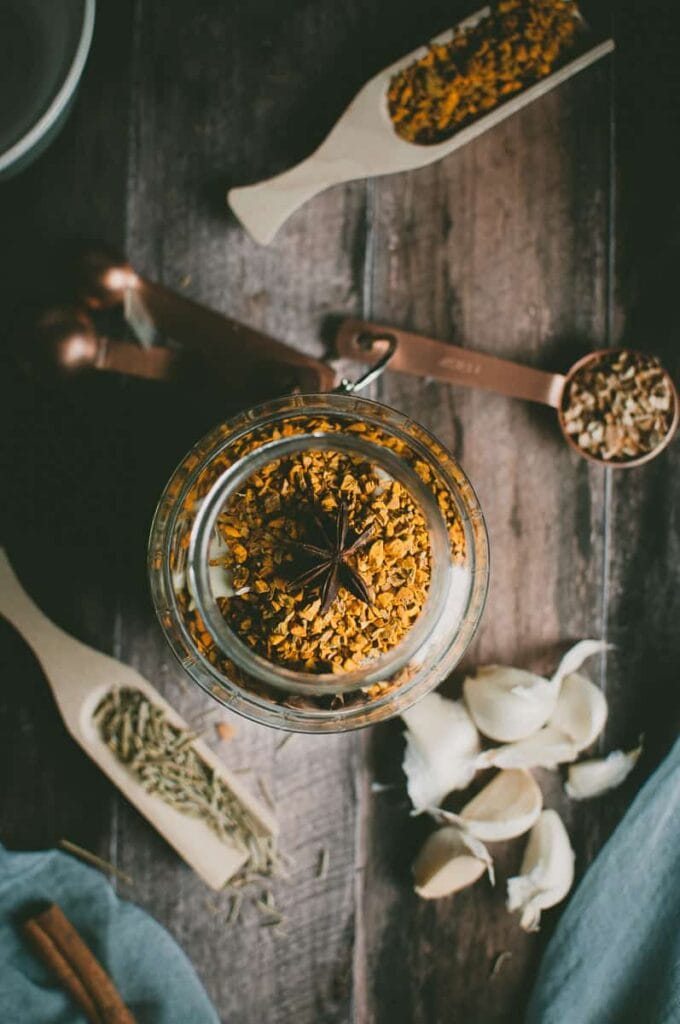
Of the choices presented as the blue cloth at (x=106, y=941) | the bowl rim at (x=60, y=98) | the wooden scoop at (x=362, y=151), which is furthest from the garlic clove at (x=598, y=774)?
the bowl rim at (x=60, y=98)

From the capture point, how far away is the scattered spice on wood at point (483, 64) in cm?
83

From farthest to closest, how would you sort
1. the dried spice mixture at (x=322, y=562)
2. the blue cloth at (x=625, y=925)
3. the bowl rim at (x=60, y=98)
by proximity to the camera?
the blue cloth at (x=625, y=925) → the bowl rim at (x=60, y=98) → the dried spice mixture at (x=322, y=562)

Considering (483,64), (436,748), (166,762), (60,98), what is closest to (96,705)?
(166,762)

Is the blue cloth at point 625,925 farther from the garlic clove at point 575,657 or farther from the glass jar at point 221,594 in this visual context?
the glass jar at point 221,594

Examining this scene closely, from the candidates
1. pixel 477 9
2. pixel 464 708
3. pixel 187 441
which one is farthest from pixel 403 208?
pixel 464 708

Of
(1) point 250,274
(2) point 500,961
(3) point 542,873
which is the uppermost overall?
(1) point 250,274

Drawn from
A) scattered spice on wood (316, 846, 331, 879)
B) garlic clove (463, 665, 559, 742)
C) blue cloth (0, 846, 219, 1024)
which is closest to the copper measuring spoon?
garlic clove (463, 665, 559, 742)

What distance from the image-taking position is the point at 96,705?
0.81 metres

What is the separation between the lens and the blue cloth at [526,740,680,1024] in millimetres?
841

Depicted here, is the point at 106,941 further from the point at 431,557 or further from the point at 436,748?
the point at 431,557

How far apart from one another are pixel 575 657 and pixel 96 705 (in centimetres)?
49

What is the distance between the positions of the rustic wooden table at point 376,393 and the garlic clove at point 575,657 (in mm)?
20

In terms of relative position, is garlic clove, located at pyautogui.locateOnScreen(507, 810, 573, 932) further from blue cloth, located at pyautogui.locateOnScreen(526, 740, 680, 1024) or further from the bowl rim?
the bowl rim

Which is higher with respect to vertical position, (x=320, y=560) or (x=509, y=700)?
(x=320, y=560)
